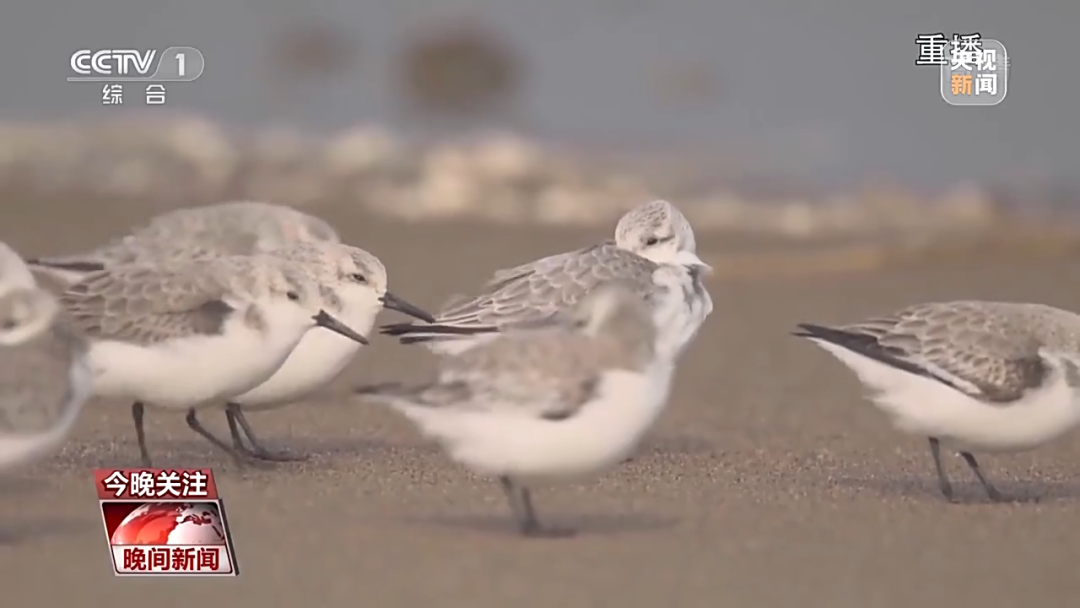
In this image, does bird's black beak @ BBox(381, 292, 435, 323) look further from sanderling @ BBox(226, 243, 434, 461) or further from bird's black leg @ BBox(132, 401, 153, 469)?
bird's black leg @ BBox(132, 401, 153, 469)

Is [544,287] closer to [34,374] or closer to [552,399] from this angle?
[552,399]

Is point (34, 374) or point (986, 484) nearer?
point (34, 374)

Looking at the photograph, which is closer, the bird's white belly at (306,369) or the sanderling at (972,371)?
the sanderling at (972,371)

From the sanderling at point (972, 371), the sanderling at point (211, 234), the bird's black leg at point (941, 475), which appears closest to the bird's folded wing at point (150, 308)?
the sanderling at point (211, 234)

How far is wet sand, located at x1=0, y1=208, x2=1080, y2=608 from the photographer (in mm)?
3051

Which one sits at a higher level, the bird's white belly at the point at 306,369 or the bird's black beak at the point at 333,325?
the bird's black beak at the point at 333,325

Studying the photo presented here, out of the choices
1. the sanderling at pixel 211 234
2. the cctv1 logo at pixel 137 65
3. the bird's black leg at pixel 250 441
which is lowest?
the bird's black leg at pixel 250 441

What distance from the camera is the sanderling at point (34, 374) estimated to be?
3148 mm

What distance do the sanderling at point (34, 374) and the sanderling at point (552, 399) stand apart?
62 cm

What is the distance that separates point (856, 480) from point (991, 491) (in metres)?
0.32

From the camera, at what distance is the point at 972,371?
3.68 m

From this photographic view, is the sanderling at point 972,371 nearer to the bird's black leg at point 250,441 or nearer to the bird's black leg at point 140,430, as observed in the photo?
the bird's black leg at point 250,441

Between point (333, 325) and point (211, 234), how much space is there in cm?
110

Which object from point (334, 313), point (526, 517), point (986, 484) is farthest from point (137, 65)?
point (986, 484)
